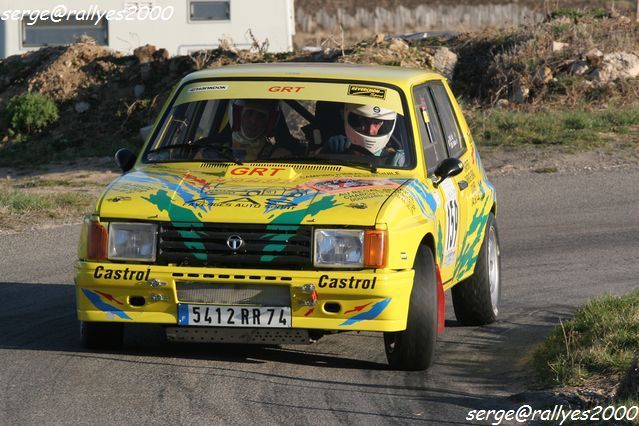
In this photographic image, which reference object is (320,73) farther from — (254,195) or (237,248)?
(237,248)

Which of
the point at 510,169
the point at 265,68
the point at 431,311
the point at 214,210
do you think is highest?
the point at 265,68

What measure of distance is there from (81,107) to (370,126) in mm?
13634

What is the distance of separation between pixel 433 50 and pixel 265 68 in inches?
486

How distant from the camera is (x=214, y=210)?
675cm

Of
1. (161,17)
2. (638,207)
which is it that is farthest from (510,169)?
(161,17)

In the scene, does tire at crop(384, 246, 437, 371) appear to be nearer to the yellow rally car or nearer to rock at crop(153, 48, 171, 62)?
the yellow rally car

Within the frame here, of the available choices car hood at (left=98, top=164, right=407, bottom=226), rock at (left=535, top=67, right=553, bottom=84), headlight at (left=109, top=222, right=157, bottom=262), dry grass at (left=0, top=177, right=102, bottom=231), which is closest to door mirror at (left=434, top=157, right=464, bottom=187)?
car hood at (left=98, top=164, right=407, bottom=226)

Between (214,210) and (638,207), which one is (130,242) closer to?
(214,210)

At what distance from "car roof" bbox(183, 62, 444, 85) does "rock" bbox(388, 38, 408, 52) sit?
11.4 metres

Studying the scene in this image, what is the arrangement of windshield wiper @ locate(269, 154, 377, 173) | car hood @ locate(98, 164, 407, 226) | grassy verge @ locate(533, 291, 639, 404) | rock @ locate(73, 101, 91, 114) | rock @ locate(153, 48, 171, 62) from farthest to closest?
rock @ locate(153, 48, 171, 62)
rock @ locate(73, 101, 91, 114)
windshield wiper @ locate(269, 154, 377, 173)
car hood @ locate(98, 164, 407, 226)
grassy verge @ locate(533, 291, 639, 404)

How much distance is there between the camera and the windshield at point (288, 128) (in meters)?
7.69

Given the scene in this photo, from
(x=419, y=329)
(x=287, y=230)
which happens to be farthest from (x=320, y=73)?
(x=419, y=329)

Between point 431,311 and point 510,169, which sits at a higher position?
point 431,311

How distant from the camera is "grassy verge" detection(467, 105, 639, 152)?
1725cm
